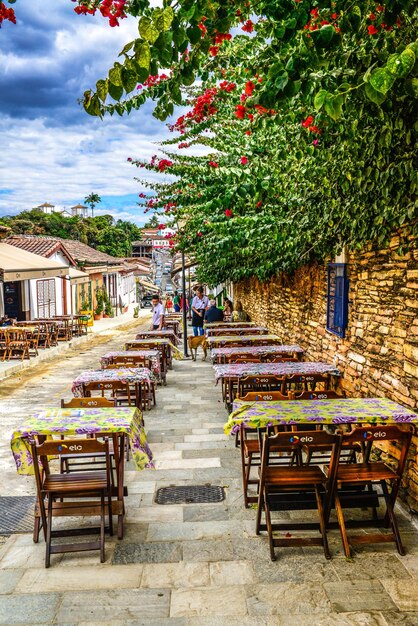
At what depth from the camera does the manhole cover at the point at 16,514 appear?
14.9 feet

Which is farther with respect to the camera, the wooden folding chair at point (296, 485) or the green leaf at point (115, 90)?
the wooden folding chair at point (296, 485)

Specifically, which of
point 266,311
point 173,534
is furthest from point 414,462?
point 266,311

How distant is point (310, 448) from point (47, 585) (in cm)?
240

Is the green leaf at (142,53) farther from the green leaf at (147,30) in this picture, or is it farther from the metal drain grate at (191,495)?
the metal drain grate at (191,495)

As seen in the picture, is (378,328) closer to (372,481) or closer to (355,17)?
(372,481)

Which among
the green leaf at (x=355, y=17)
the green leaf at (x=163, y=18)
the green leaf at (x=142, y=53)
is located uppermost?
the green leaf at (x=355, y=17)

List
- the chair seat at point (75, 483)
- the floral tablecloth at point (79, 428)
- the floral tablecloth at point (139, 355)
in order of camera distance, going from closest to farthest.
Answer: the chair seat at point (75, 483), the floral tablecloth at point (79, 428), the floral tablecloth at point (139, 355)

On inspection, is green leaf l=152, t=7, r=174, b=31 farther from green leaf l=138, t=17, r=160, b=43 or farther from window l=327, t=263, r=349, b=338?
window l=327, t=263, r=349, b=338

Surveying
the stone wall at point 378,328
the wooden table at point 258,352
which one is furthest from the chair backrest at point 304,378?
the wooden table at point 258,352

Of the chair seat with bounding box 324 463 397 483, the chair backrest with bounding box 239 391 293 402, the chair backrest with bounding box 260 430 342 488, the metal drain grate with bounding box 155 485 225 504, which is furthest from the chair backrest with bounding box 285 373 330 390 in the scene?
the chair backrest with bounding box 260 430 342 488

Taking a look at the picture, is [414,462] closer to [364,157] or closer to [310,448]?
[310,448]

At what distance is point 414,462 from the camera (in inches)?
177

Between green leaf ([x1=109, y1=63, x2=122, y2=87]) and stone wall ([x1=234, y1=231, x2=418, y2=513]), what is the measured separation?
301cm

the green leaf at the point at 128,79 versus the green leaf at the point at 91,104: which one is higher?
the green leaf at the point at 128,79
